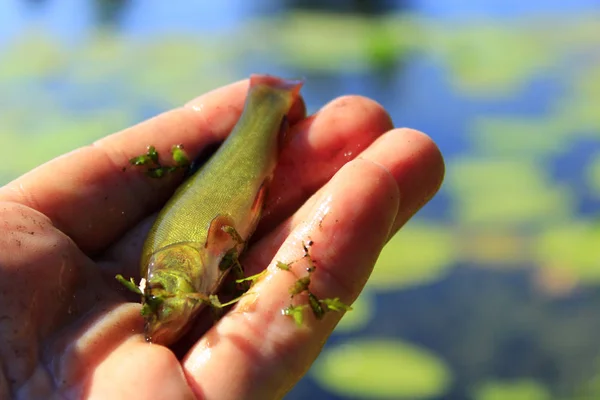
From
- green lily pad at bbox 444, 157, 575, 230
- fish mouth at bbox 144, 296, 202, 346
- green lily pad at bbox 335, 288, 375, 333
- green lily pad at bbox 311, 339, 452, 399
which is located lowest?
green lily pad at bbox 311, 339, 452, 399

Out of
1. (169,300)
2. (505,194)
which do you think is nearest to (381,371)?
(169,300)

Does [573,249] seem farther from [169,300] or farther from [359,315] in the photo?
[169,300]

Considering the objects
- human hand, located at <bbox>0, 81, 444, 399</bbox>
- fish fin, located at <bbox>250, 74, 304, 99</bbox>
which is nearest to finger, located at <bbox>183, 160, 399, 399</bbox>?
human hand, located at <bbox>0, 81, 444, 399</bbox>

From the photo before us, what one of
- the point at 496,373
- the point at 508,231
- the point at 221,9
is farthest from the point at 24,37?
the point at 496,373

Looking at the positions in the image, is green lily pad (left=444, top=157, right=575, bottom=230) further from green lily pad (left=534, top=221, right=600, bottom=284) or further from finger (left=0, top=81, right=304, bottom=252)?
finger (left=0, top=81, right=304, bottom=252)

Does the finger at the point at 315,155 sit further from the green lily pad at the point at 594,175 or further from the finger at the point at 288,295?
the green lily pad at the point at 594,175

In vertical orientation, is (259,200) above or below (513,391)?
above
